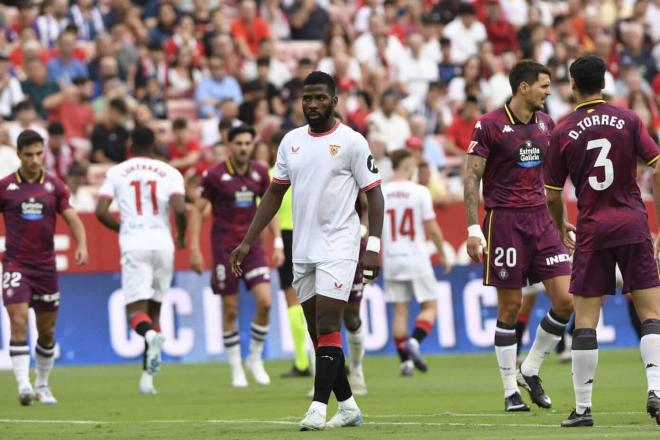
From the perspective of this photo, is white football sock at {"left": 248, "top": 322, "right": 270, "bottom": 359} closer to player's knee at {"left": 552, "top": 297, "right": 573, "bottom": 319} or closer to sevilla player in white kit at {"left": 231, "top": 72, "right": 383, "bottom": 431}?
player's knee at {"left": 552, "top": 297, "right": 573, "bottom": 319}

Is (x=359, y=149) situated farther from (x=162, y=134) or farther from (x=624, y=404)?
(x=162, y=134)

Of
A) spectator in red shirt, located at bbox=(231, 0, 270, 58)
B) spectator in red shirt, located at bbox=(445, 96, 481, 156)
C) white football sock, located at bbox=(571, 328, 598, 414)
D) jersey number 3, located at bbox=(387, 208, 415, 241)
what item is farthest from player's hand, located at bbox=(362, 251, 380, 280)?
spectator in red shirt, located at bbox=(231, 0, 270, 58)

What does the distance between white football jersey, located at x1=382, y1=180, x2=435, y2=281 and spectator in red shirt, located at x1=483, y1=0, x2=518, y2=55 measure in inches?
481

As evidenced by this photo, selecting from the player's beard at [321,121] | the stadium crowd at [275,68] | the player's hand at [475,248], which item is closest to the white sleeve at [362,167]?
the player's beard at [321,121]

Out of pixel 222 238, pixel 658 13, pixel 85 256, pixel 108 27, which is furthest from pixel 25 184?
pixel 658 13

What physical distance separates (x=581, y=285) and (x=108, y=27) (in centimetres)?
1838

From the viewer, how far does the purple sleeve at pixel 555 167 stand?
35.5 ft

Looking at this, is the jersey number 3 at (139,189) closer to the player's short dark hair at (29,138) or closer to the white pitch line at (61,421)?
the player's short dark hair at (29,138)

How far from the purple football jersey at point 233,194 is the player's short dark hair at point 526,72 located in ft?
17.0

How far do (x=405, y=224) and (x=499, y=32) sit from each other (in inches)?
489

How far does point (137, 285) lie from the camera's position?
53.9 ft

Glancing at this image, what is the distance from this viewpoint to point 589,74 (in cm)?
1063

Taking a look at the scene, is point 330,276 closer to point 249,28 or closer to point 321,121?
point 321,121

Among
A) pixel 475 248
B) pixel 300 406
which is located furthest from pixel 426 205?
pixel 475 248
